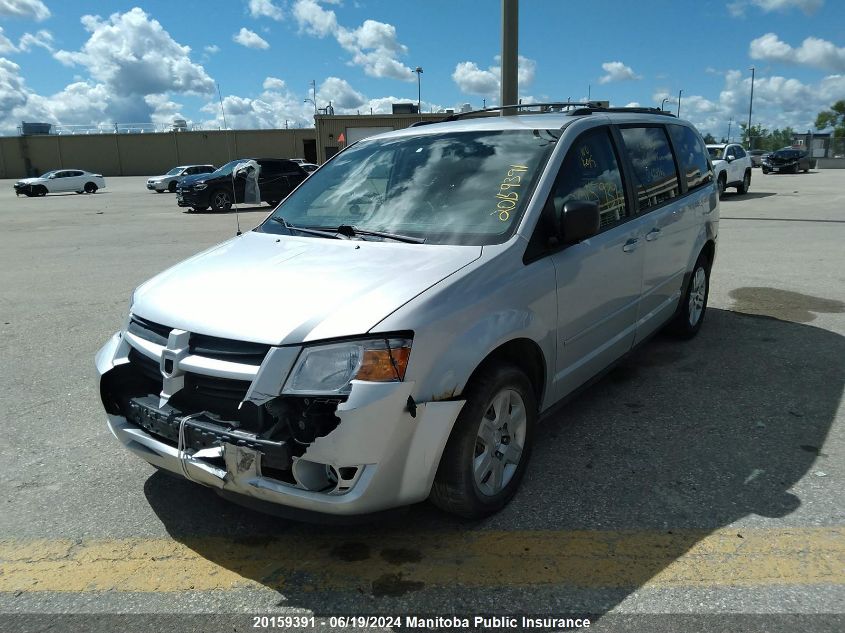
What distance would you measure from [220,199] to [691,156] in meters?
17.7

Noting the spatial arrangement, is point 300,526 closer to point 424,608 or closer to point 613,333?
point 424,608

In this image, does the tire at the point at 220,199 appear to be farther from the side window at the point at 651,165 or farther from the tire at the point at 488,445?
the tire at the point at 488,445

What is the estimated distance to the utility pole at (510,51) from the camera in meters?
9.58

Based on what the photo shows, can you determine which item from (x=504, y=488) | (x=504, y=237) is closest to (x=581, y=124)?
(x=504, y=237)

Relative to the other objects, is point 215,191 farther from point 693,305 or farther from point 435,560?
point 435,560

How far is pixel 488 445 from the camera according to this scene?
2971 millimetres

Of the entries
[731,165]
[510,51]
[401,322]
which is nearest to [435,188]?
[401,322]

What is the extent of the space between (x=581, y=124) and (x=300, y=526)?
9.00 ft

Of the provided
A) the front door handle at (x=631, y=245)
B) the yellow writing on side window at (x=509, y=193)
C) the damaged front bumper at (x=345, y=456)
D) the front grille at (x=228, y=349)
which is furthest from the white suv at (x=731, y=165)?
the front grille at (x=228, y=349)

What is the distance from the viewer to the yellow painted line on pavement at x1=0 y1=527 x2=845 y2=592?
2631mm

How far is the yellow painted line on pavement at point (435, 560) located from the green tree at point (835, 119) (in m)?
90.3

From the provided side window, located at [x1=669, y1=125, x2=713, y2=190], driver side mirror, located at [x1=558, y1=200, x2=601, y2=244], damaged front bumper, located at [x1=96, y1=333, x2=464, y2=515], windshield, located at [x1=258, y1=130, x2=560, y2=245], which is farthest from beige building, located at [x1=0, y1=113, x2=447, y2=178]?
damaged front bumper, located at [x1=96, y1=333, x2=464, y2=515]

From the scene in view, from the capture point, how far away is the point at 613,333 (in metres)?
4.02

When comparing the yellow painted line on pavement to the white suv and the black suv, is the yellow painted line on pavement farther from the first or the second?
the white suv
